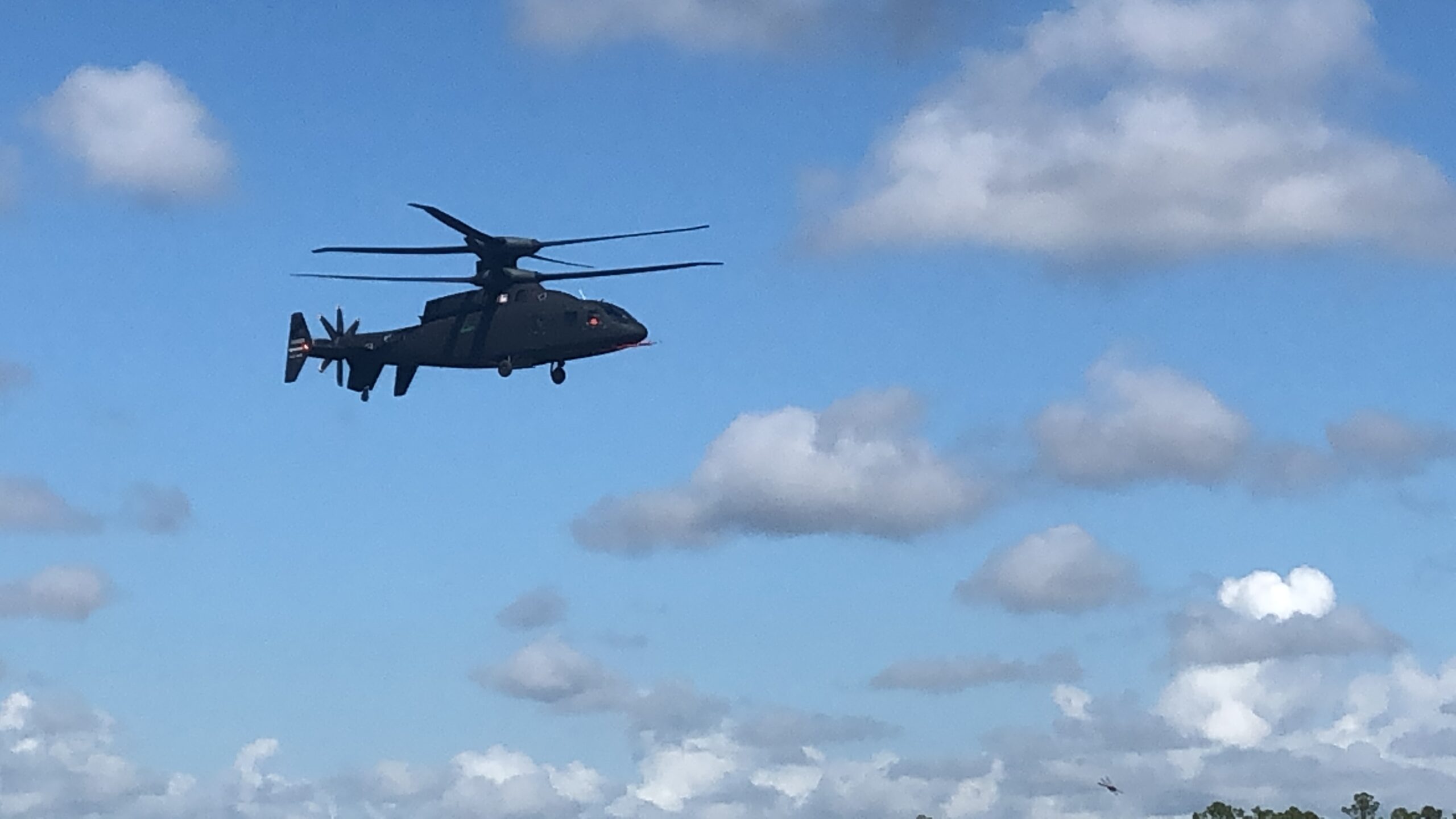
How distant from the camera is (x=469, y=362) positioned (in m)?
135

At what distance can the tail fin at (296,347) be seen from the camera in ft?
482

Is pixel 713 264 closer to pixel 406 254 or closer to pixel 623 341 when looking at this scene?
pixel 623 341

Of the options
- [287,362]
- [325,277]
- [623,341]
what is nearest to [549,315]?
[623,341]

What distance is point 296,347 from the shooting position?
148 meters

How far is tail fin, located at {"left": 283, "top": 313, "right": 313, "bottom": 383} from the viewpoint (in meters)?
147

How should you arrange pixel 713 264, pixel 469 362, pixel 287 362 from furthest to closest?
pixel 287 362 → pixel 469 362 → pixel 713 264

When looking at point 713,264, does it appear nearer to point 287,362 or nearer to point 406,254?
point 406,254

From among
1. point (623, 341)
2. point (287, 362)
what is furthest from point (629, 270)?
point (287, 362)

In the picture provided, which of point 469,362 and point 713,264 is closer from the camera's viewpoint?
point 713,264

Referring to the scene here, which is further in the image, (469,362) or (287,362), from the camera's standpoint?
(287,362)

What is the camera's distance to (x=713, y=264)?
125312mm

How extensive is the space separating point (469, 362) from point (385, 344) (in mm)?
7647

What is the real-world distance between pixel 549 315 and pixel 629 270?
5.73 meters

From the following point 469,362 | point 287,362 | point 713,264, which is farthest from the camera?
point 287,362
